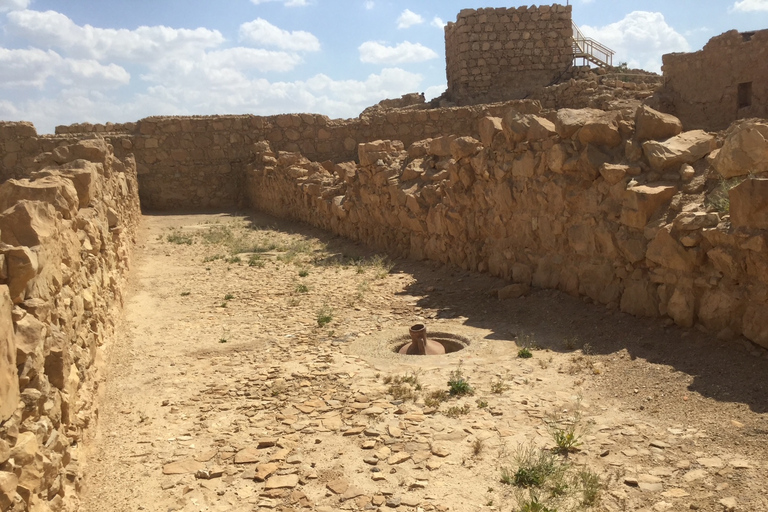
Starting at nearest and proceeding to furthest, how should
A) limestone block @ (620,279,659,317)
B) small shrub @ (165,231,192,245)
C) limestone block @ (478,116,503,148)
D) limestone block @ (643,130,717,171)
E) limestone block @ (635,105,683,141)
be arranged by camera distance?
limestone block @ (620,279,659,317), limestone block @ (643,130,717,171), limestone block @ (635,105,683,141), limestone block @ (478,116,503,148), small shrub @ (165,231,192,245)

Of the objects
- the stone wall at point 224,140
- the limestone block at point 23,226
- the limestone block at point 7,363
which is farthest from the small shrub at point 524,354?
the stone wall at point 224,140

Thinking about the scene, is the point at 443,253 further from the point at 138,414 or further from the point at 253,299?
the point at 138,414

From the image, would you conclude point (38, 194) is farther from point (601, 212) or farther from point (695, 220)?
point (695, 220)

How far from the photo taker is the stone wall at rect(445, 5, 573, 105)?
20141 millimetres

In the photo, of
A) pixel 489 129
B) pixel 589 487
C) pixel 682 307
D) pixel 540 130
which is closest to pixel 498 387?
pixel 589 487

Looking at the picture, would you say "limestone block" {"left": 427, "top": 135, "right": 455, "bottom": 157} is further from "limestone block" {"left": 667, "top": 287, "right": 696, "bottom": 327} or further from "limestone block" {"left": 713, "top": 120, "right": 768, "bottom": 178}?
"limestone block" {"left": 667, "top": 287, "right": 696, "bottom": 327}

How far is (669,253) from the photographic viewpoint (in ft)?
18.1

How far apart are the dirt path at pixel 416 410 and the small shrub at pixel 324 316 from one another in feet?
0.08

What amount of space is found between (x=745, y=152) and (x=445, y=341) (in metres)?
3.14

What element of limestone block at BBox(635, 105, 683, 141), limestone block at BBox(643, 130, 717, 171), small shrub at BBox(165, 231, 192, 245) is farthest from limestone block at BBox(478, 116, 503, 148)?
small shrub at BBox(165, 231, 192, 245)

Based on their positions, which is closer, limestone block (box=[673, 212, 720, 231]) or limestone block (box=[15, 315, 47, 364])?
limestone block (box=[15, 315, 47, 364])

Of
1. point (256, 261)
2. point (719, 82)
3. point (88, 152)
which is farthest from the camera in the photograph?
point (719, 82)

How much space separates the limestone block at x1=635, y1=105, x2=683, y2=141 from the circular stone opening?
2786 millimetres

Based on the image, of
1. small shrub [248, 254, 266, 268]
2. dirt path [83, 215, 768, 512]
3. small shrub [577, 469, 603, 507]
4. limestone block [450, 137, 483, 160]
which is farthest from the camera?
small shrub [248, 254, 266, 268]
